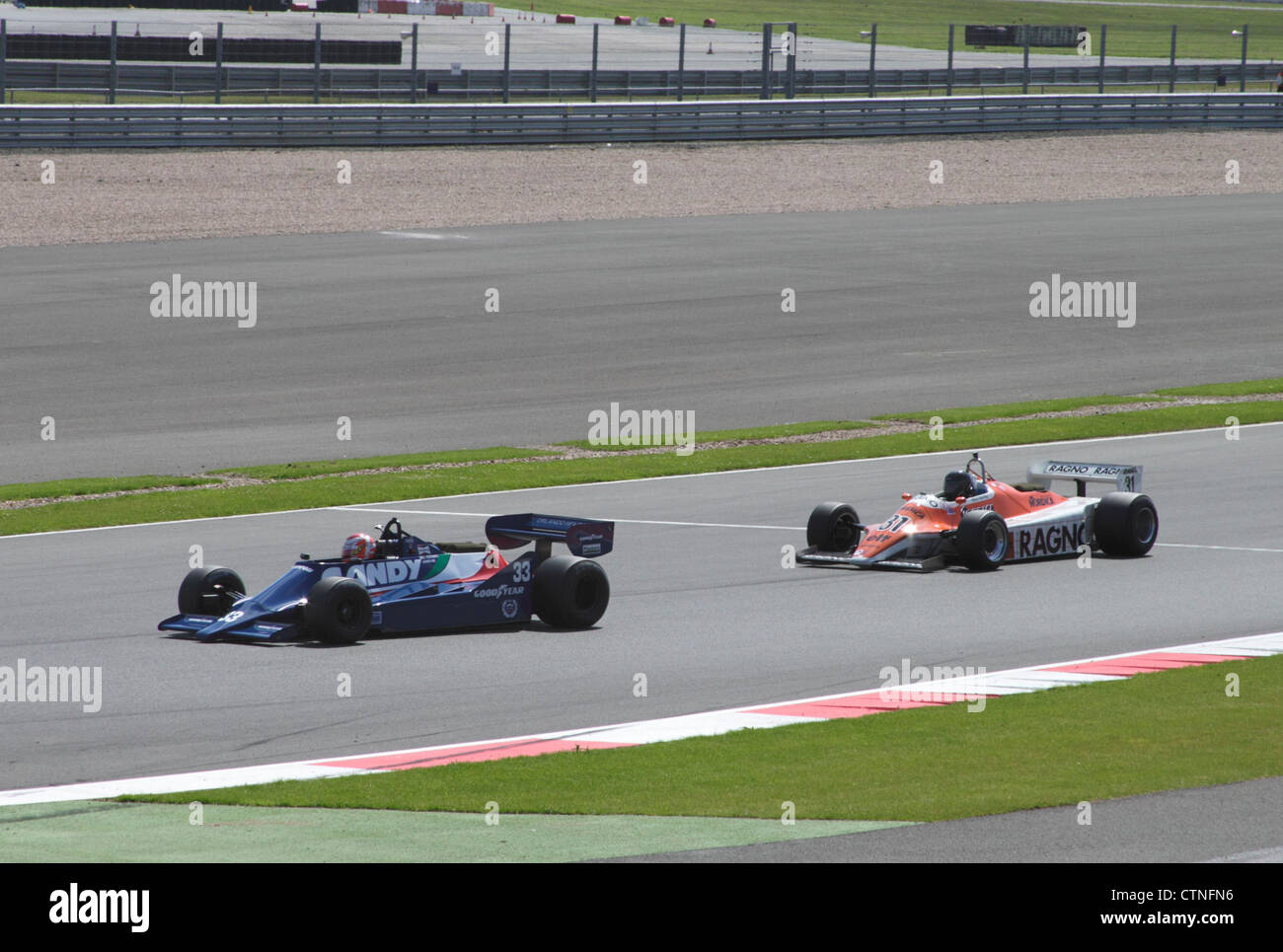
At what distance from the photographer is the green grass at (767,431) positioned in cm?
2302

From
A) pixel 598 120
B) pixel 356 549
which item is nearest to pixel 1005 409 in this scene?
pixel 356 549

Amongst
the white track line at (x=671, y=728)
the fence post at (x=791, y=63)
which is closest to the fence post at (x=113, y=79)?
the fence post at (x=791, y=63)

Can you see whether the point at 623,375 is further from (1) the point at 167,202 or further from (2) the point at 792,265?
(1) the point at 167,202

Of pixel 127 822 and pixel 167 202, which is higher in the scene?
pixel 167 202

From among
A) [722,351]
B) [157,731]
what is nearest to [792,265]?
[722,351]

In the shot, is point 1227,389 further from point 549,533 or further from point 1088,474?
point 549,533

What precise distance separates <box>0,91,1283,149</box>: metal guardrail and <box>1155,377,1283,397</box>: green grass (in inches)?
865

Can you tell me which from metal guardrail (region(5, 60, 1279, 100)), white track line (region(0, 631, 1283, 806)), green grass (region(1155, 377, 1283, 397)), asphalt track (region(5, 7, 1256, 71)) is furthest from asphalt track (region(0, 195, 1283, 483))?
asphalt track (region(5, 7, 1256, 71))

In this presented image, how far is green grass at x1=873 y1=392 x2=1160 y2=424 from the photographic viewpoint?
81.2ft

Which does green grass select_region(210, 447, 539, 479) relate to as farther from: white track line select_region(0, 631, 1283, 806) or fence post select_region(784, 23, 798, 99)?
fence post select_region(784, 23, 798, 99)

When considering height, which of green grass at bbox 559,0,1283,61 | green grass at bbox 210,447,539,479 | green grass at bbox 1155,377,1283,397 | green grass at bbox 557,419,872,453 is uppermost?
green grass at bbox 559,0,1283,61

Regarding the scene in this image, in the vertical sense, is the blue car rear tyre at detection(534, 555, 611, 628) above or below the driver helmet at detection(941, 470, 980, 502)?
below
